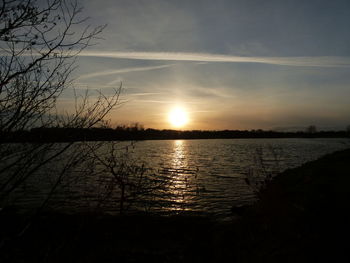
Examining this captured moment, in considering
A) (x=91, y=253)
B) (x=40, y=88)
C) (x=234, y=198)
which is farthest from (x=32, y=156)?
(x=234, y=198)

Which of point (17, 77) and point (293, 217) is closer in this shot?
point (17, 77)

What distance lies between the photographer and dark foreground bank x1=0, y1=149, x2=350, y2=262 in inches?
248

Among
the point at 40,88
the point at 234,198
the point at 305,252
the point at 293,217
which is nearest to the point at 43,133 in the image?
the point at 40,88

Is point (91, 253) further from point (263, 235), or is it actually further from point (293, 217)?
point (293, 217)

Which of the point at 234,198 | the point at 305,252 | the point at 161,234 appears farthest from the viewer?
the point at 234,198

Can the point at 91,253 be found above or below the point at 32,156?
below

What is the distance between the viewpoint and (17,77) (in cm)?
372

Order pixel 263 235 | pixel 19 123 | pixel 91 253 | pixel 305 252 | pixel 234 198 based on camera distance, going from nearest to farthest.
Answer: pixel 19 123 < pixel 305 252 < pixel 263 235 < pixel 91 253 < pixel 234 198

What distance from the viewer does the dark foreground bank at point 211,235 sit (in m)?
6.31

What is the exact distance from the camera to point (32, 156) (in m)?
3.72

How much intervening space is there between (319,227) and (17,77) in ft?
25.5

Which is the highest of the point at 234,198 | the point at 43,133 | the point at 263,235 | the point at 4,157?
the point at 43,133

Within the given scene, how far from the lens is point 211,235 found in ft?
33.5

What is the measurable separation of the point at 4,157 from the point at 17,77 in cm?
120
